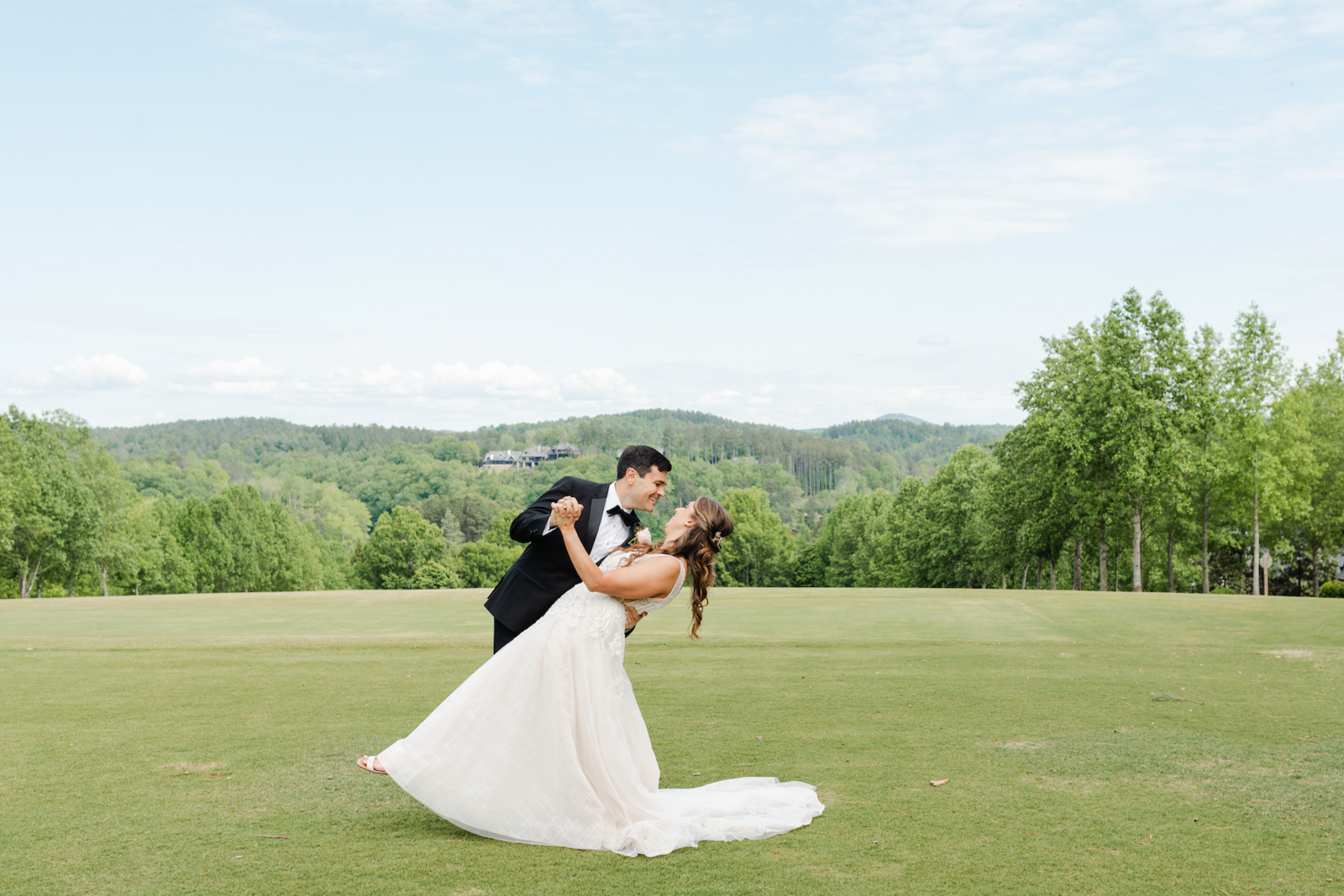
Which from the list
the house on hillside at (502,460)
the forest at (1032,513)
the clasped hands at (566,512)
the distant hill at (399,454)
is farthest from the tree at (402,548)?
the clasped hands at (566,512)

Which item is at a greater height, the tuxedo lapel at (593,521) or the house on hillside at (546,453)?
the house on hillside at (546,453)

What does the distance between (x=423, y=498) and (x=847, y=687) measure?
124345 mm

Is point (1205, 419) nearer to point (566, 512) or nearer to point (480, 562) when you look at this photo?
point (566, 512)

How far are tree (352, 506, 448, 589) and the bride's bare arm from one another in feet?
270

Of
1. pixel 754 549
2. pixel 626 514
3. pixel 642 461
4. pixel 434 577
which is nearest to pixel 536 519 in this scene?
pixel 626 514

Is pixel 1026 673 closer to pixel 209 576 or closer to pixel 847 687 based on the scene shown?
pixel 847 687

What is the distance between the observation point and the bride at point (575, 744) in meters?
5.85

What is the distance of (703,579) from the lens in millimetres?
6359

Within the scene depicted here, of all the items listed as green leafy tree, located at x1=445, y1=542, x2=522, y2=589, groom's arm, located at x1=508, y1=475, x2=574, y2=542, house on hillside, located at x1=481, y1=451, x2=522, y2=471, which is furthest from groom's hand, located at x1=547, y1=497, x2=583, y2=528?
house on hillside, located at x1=481, y1=451, x2=522, y2=471

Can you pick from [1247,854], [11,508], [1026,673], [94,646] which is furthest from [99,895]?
[11,508]

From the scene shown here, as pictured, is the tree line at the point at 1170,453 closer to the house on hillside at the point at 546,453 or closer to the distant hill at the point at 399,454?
the distant hill at the point at 399,454

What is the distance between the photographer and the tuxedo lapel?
648 cm

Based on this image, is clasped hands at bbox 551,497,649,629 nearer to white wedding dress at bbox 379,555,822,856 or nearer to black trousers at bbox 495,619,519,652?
white wedding dress at bbox 379,555,822,856

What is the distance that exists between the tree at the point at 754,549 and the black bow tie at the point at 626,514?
8468 centimetres
